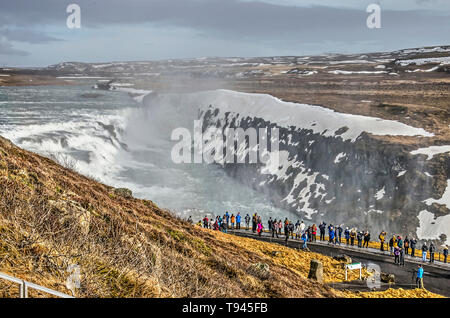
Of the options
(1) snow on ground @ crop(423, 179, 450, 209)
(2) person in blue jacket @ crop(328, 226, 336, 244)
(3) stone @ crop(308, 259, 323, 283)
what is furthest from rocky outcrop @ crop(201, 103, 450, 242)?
(3) stone @ crop(308, 259, 323, 283)

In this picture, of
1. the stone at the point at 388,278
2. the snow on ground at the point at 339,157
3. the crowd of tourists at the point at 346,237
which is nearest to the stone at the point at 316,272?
the stone at the point at 388,278

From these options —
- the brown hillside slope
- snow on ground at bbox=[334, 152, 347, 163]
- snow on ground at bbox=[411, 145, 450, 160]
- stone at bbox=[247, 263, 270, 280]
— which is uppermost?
the brown hillside slope

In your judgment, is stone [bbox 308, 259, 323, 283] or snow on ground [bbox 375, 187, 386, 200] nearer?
stone [bbox 308, 259, 323, 283]

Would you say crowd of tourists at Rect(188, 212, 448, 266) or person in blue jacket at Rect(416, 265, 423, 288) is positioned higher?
person in blue jacket at Rect(416, 265, 423, 288)

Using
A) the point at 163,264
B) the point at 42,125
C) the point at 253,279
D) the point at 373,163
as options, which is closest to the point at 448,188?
the point at 373,163

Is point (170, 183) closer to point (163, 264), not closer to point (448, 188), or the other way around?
point (448, 188)

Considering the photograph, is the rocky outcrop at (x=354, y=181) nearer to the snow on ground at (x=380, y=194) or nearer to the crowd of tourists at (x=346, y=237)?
the snow on ground at (x=380, y=194)

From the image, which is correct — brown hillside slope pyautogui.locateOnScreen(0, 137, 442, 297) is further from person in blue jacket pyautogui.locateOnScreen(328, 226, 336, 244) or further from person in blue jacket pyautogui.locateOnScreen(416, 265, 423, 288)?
person in blue jacket pyautogui.locateOnScreen(328, 226, 336, 244)
